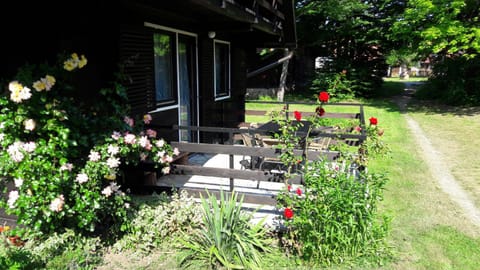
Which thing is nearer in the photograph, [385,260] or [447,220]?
[385,260]

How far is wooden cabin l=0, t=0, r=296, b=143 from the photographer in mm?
3234

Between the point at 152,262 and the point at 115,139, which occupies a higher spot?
the point at 115,139

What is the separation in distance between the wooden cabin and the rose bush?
0.62 metres

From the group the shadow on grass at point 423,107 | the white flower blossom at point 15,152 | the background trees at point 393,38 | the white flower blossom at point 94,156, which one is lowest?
the shadow on grass at point 423,107

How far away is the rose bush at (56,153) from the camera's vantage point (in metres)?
2.64

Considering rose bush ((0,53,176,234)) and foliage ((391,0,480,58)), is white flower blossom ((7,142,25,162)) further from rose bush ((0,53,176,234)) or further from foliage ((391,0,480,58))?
foliage ((391,0,480,58))

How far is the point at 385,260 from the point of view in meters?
3.13

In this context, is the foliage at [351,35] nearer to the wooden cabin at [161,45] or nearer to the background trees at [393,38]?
the background trees at [393,38]

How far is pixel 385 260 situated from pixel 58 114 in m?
3.12

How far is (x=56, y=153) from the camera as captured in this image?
107 inches

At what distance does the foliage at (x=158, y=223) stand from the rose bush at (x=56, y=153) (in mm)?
262

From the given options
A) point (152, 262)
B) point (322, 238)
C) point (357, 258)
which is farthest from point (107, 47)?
point (357, 258)

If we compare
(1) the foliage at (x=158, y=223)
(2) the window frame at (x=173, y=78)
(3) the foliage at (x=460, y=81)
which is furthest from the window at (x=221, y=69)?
(3) the foliage at (x=460, y=81)

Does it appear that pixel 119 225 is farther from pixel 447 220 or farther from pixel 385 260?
pixel 447 220
